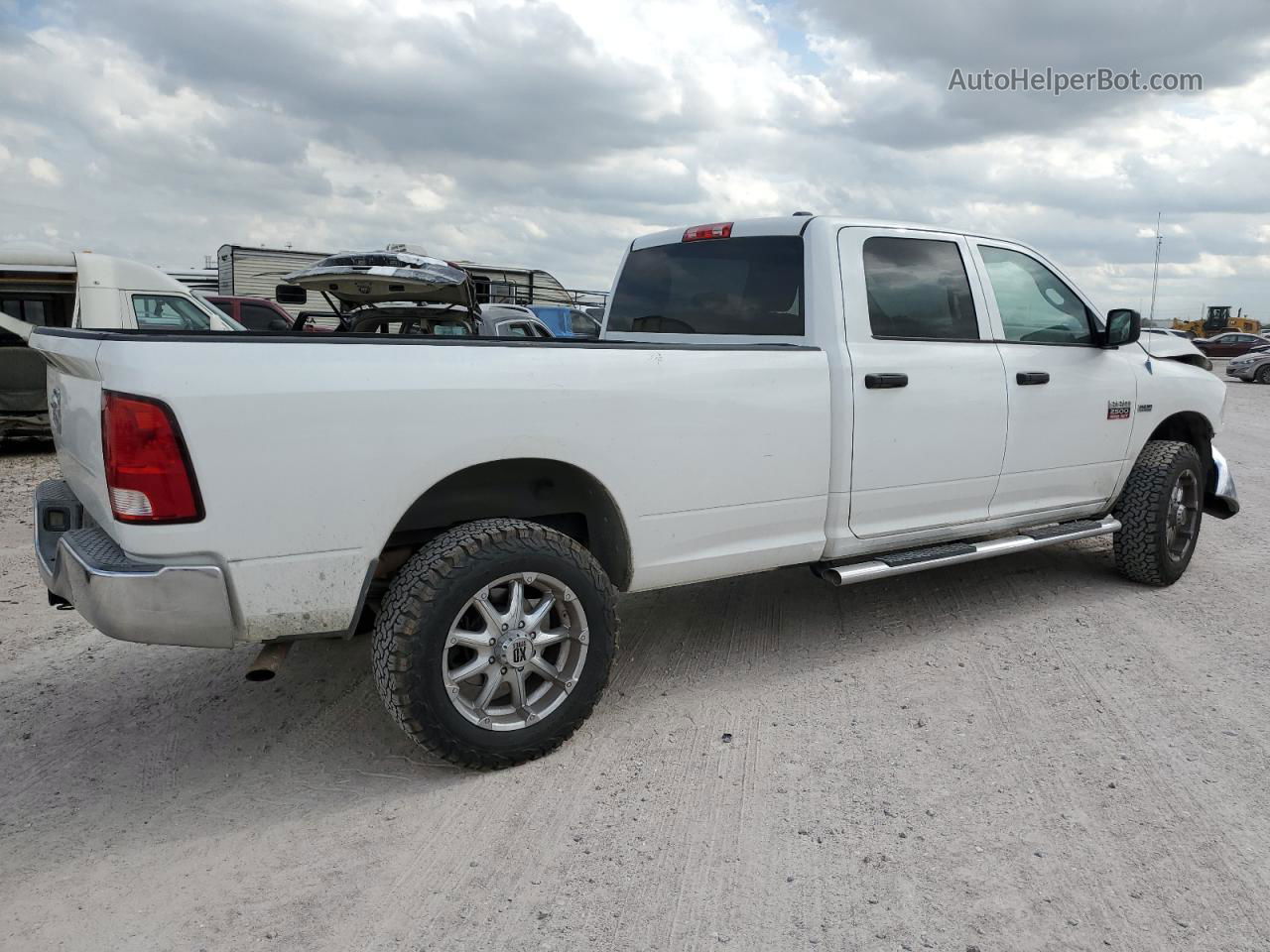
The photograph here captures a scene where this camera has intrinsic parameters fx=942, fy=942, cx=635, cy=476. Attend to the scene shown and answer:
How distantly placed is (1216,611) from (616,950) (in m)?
4.15

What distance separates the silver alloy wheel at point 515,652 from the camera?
10.4 ft

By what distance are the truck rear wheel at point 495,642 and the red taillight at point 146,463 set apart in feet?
2.37

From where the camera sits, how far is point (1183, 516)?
559 centimetres

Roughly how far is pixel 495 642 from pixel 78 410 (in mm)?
1532

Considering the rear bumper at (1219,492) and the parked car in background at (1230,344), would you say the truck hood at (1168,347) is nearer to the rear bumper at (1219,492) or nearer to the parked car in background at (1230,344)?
Result: the rear bumper at (1219,492)

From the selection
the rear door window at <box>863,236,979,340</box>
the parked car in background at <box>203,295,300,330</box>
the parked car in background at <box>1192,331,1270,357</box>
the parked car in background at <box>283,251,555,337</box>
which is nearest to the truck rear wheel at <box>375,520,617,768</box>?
the rear door window at <box>863,236,979,340</box>

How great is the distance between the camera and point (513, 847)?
283 centimetres

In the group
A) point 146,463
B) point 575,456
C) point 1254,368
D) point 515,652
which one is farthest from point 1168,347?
point 1254,368

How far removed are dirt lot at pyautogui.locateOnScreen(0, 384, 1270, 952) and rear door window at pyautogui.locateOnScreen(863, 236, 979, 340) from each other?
1.50 meters

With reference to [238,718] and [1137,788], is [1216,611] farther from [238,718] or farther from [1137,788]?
[238,718]

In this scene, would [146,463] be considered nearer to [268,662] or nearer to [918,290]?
[268,662]

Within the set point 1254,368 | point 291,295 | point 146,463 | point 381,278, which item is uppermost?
point 381,278

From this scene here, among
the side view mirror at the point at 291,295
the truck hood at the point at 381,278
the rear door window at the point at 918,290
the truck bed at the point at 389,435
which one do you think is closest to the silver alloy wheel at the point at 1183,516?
the rear door window at the point at 918,290

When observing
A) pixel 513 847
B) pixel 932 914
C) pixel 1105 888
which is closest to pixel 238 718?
pixel 513 847
